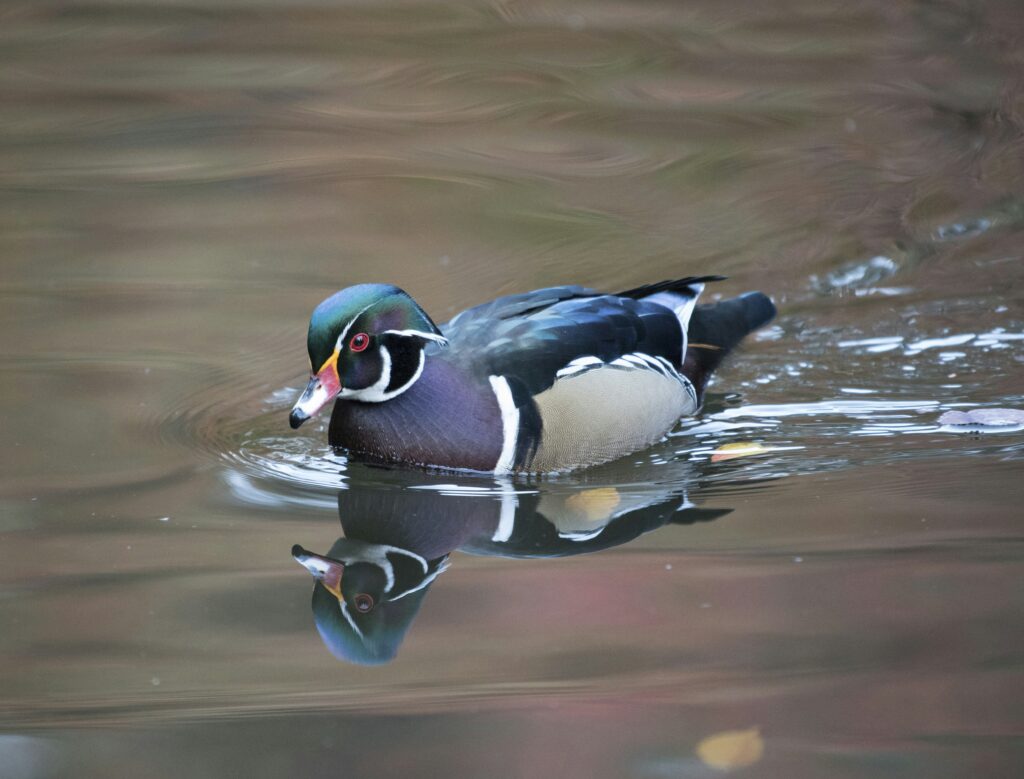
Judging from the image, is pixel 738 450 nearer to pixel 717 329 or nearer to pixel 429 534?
pixel 717 329

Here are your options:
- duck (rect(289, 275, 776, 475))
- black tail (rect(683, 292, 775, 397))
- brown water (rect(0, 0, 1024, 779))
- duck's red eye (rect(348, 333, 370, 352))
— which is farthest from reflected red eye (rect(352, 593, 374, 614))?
black tail (rect(683, 292, 775, 397))

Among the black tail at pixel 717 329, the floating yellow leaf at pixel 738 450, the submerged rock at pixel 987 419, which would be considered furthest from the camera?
the black tail at pixel 717 329

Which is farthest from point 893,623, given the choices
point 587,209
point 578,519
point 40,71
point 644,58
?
point 40,71

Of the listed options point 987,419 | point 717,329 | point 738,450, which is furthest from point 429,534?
point 987,419

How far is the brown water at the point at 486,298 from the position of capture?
3.79 m

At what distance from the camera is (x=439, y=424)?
5445 mm

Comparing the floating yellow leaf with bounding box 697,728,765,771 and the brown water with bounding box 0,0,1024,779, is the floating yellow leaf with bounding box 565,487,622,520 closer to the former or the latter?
the brown water with bounding box 0,0,1024,779

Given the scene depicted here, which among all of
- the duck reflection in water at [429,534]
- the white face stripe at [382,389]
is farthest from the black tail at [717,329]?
the white face stripe at [382,389]

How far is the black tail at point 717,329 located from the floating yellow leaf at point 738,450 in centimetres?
51

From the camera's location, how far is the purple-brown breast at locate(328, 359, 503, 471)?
542 cm

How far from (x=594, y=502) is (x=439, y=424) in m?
0.67

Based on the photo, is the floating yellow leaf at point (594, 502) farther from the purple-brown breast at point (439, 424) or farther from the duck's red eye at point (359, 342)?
the duck's red eye at point (359, 342)

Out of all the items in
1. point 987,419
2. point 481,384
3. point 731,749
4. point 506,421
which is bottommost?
point 731,749

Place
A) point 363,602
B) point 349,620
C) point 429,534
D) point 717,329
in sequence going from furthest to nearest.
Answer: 1. point 717,329
2. point 429,534
3. point 363,602
4. point 349,620
